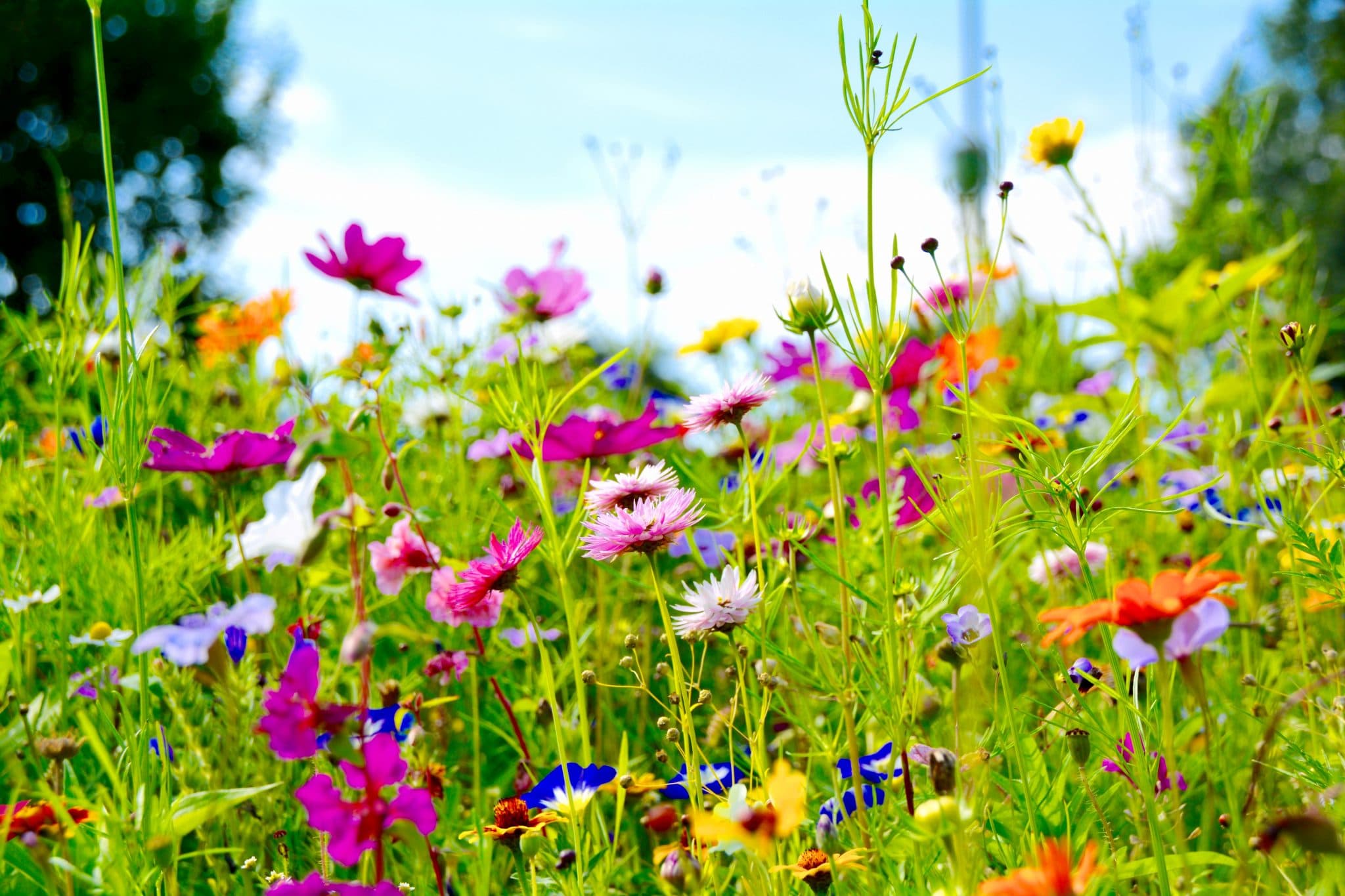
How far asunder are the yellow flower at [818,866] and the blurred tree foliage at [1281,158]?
1.16m

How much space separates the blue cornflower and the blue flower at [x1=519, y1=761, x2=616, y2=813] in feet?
0.46

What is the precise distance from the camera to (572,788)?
555mm

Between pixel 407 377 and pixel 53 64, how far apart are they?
31.8 feet

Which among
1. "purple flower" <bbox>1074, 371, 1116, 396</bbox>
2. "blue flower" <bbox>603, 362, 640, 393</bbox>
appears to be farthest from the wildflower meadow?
"blue flower" <bbox>603, 362, 640, 393</bbox>

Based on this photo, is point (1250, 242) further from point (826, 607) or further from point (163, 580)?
point (163, 580)

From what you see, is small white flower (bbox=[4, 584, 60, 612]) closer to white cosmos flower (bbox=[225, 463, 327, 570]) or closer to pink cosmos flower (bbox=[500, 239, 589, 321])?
white cosmos flower (bbox=[225, 463, 327, 570])

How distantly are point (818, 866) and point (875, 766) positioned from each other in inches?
6.1

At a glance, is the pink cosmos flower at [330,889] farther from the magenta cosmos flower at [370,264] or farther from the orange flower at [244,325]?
the orange flower at [244,325]

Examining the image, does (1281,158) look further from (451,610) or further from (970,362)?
(451,610)

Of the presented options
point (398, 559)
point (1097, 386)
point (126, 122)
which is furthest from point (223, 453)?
point (126, 122)

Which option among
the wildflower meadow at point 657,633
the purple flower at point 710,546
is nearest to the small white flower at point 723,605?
the wildflower meadow at point 657,633

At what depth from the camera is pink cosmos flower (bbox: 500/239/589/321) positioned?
1213 millimetres

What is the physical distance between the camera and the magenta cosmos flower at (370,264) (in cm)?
82

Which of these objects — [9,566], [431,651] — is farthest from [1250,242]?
[9,566]
